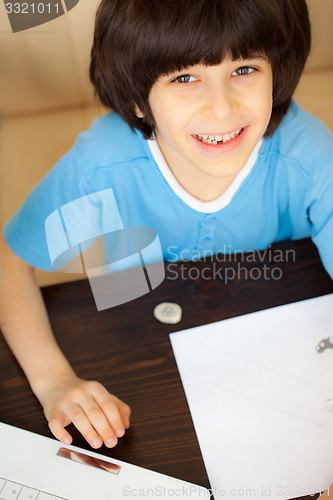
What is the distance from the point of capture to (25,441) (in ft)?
2.12

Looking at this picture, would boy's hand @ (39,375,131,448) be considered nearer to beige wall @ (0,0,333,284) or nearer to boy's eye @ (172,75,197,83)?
boy's eye @ (172,75,197,83)

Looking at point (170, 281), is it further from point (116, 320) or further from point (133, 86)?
point (133, 86)

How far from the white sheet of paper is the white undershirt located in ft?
0.70

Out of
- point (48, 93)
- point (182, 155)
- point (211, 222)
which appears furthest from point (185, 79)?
point (48, 93)

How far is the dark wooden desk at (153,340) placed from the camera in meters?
0.64

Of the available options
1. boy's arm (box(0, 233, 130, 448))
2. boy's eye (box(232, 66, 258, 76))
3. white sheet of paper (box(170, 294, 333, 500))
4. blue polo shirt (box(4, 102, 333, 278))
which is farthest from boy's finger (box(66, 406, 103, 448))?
boy's eye (box(232, 66, 258, 76))

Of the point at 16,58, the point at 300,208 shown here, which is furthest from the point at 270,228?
the point at 16,58

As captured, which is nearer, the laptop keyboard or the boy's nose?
the laptop keyboard

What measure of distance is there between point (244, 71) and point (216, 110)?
0.07 m

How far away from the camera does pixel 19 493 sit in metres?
0.59

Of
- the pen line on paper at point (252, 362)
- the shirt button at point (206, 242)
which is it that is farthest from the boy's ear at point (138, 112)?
the pen line on paper at point (252, 362)

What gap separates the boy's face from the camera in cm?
70

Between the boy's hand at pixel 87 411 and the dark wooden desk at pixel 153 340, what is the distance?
0.01 metres

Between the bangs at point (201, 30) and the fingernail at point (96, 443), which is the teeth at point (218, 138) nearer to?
the bangs at point (201, 30)
